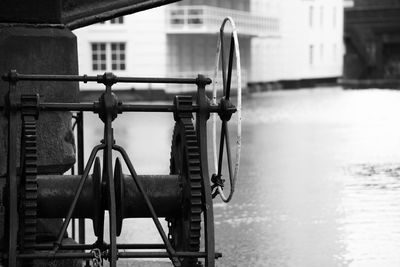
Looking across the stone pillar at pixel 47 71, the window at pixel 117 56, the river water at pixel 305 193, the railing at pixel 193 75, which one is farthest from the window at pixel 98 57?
the stone pillar at pixel 47 71

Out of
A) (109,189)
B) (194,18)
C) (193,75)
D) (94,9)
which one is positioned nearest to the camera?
(109,189)

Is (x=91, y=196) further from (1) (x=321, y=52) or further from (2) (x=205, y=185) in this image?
(1) (x=321, y=52)

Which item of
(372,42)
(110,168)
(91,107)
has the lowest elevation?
(372,42)

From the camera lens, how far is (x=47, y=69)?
18.5 feet

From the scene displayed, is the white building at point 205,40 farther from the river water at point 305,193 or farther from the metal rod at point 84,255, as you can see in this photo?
the metal rod at point 84,255

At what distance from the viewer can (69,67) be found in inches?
226

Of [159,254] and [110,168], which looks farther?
[110,168]

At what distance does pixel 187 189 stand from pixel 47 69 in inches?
63.4

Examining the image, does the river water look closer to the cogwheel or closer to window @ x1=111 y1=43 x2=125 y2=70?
the cogwheel

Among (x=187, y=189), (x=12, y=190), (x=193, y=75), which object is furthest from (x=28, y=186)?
(x=193, y=75)

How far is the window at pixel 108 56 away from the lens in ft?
145

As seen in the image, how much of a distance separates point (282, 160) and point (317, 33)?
50141 millimetres

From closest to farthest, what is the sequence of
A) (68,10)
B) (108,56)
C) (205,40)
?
(68,10), (108,56), (205,40)

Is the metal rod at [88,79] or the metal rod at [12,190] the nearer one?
the metal rod at [12,190]
